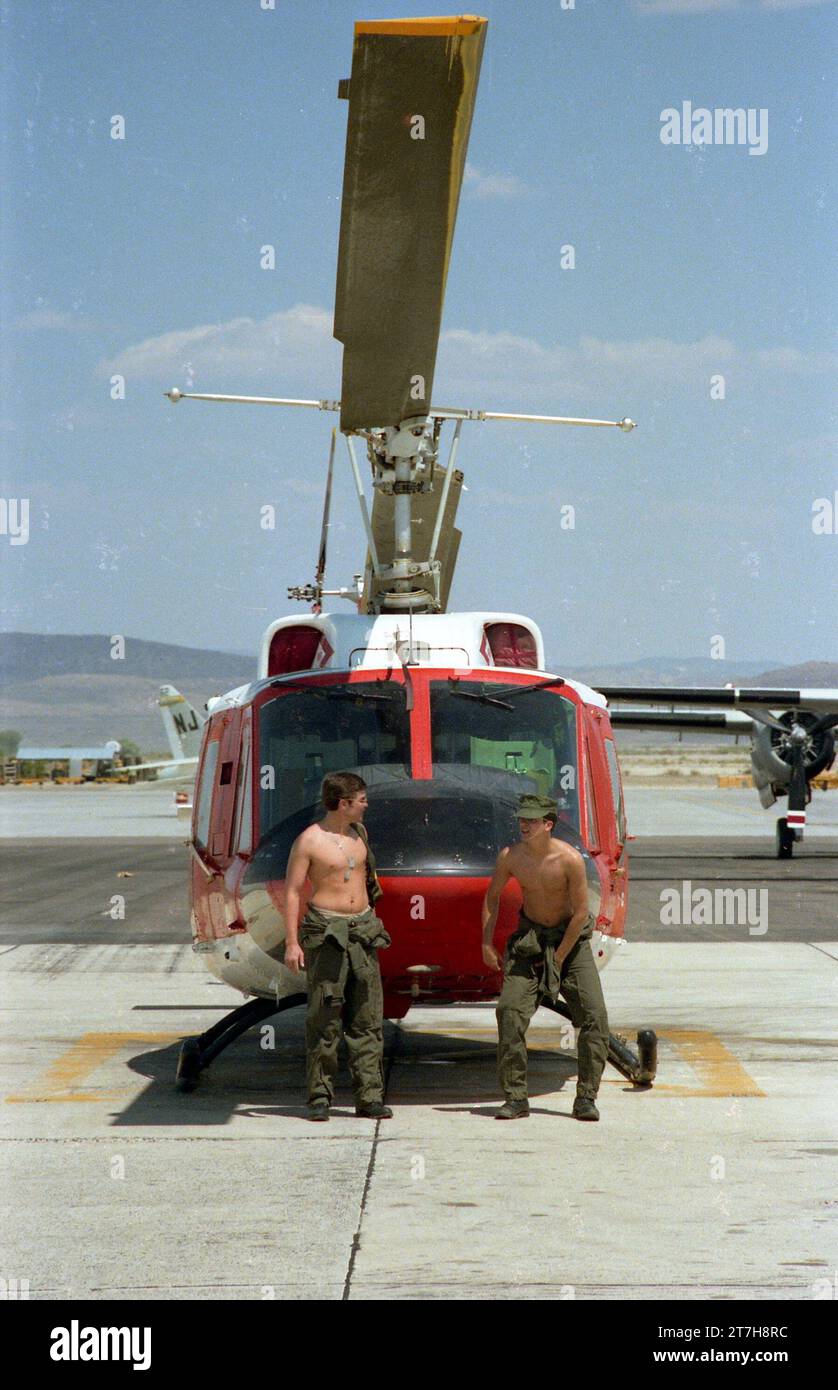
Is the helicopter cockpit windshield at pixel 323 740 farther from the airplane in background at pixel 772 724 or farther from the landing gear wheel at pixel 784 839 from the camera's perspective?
the landing gear wheel at pixel 784 839

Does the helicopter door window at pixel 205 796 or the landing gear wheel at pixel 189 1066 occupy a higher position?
the helicopter door window at pixel 205 796

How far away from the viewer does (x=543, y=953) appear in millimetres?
8633

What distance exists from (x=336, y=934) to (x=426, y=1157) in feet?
3.89

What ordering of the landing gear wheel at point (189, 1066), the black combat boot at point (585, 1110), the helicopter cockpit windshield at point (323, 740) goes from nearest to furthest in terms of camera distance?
the black combat boot at point (585, 1110) < the helicopter cockpit windshield at point (323, 740) < the landing gear wheel at point (189, 1066)

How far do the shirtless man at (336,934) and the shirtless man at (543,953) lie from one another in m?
0.62

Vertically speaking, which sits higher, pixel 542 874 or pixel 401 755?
pixel 401 755

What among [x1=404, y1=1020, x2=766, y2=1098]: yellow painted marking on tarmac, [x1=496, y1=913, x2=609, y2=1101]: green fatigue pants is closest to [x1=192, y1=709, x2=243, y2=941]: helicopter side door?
[x1=496, y1=913, x2=609, y2=1101]: green fatigue pants

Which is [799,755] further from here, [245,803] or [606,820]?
[245,803]

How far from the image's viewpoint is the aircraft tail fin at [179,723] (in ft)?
188

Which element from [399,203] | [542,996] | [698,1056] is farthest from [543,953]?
[399,203]

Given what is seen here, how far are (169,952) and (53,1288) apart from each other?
1172cm

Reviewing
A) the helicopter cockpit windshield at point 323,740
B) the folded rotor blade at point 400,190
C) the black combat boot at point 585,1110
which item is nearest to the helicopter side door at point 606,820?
the black combat boot at point 585,1110

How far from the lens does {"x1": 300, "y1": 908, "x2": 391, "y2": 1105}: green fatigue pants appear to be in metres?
8.34
